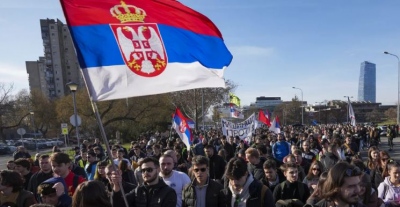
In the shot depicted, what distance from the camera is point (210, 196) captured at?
13.0ft

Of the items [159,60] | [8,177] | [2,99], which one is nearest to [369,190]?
[159,60]

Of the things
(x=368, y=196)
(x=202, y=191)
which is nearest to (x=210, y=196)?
(x=202, y=191)

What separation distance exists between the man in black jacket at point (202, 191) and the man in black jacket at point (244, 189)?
226 millimetres

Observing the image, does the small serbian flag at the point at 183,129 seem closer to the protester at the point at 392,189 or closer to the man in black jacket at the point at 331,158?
the man in black jacket at the point at 331,158

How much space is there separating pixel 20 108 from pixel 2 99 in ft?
12.4

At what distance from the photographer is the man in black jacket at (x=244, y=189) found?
3.67 m

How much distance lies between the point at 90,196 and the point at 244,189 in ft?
5.74

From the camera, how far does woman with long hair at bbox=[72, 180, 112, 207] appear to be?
2.82m

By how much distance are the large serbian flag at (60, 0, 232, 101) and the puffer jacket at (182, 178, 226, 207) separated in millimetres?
1275

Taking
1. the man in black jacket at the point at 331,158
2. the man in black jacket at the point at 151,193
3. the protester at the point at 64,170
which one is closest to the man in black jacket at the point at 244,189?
the man in black jacket at the point at 151,193

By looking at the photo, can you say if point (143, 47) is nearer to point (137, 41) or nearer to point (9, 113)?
point (137, 41)

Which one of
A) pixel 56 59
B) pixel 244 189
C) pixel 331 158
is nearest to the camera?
pixel 244 189

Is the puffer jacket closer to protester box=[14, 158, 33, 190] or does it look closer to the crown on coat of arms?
the crown on coat of arms

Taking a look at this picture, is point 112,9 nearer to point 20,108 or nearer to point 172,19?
point 172,19
